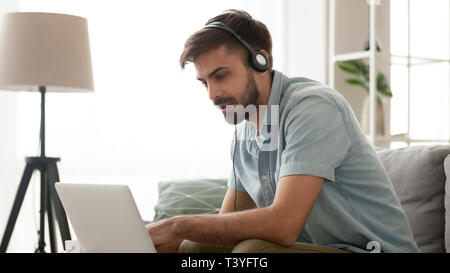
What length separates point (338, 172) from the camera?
146 cm

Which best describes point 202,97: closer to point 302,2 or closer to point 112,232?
point 302,2

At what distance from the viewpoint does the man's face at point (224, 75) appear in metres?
1.59

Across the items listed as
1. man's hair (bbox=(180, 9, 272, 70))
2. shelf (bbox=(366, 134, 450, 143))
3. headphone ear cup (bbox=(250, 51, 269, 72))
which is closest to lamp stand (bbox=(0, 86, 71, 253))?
man's hair (bbox=(180, 9, 272, 70))

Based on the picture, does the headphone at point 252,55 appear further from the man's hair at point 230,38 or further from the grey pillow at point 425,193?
the grey pillow at point 425,193

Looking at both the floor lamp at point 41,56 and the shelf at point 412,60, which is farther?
the shelf at point 412,60

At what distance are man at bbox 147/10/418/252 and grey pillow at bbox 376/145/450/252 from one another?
A: 312 millimetres

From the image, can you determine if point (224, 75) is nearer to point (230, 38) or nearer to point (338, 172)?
point (230, 38)

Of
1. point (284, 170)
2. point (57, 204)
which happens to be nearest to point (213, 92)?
point (284, 170)

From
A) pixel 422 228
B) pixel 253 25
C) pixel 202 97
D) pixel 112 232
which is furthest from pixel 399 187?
pixel 202 97

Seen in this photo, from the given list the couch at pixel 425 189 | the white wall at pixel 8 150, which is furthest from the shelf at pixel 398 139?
the white wall at pixel 8 150

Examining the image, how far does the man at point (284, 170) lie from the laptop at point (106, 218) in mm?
116

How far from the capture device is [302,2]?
3824 mm

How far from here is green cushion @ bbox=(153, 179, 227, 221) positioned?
2.35m

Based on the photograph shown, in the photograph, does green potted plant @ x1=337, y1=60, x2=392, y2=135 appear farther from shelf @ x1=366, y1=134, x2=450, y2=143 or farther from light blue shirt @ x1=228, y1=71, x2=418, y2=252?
light blue shirt @ x1=228, y1=71, x2=418, y2=252
